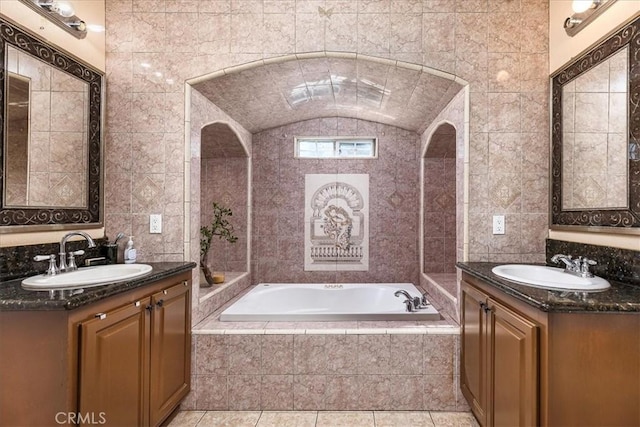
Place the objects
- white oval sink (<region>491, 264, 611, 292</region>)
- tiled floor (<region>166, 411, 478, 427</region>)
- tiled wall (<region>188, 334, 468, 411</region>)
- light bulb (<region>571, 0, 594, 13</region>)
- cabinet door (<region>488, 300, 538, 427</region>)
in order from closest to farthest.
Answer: cabinet door (<region>488, 300, 538, 427</region>), white oval sink (<region>491, 264, 611, 292</region>), light bulb (<region>571, 0, 594, 13</region>), tiled floor (<region>166, 411, 478, 427</region>), tiled wall (<region>188, 334, 468, 411</region>)

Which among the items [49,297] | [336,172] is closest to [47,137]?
[49,297]

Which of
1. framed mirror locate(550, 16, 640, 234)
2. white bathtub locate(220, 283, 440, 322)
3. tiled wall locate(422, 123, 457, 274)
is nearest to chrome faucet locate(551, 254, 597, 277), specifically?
framed mirror locate(550, 16, 640, 234)

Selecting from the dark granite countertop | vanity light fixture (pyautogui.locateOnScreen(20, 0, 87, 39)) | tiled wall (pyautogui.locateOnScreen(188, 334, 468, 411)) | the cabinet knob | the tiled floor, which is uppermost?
vanity light fixture (pyautogui.locateOnScreen(20, 0, 87, 39))

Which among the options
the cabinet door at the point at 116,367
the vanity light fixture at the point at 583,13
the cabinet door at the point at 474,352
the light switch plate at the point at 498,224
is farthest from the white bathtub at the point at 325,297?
the vanity light fixture at the point at 583,13

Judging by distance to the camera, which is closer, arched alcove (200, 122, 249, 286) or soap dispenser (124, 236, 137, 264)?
soap dispenser (124, 236, 137, 264)

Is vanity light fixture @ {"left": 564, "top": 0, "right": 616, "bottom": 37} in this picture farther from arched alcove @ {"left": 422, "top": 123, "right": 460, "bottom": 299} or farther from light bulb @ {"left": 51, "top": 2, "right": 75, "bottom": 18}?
light bulb @ {"left": 51, "top": 2, "right": 75, "bottom": 18}

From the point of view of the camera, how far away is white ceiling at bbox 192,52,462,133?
2.27 metres

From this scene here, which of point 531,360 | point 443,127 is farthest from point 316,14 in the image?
point 531,360

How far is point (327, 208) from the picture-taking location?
3.65 m

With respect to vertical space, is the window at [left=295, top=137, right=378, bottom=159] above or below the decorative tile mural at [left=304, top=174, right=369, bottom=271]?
above

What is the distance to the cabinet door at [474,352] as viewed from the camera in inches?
68.9

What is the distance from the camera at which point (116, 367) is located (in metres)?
1.46

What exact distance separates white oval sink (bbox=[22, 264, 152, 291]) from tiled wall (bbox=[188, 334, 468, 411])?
69cm

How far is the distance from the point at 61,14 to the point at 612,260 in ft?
10.6
